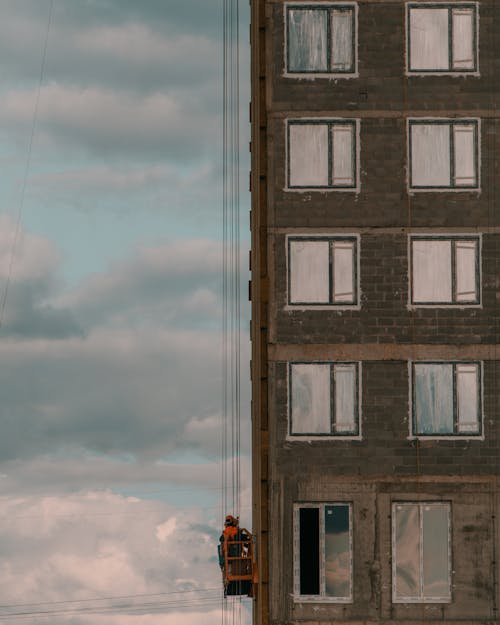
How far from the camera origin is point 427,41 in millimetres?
58188

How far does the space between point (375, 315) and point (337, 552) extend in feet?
27.9

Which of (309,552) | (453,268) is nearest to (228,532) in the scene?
(309,552)

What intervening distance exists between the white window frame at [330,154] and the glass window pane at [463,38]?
14.8 feet

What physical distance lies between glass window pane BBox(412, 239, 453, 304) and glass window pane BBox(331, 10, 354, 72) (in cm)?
699

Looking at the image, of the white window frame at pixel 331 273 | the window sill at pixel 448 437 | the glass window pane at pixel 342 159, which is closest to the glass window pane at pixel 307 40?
the glass window pane at pixel 342 159

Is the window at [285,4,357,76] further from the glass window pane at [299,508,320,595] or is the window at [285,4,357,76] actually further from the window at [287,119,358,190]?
the glass window pane at [299,508,320,595]

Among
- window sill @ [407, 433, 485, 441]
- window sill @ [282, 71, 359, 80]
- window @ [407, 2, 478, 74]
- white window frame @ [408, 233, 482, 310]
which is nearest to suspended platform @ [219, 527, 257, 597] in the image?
window sill @ [407, 433, 485, 441]

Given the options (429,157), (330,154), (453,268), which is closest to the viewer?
(453,268)

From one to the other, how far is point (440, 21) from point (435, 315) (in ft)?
35.8

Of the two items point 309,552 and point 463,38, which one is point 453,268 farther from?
point 309,552

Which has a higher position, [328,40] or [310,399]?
[328,40]

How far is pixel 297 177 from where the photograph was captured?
5728 cm

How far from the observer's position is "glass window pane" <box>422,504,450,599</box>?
56.2 m

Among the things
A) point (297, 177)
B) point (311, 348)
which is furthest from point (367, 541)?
point (297, 177)
